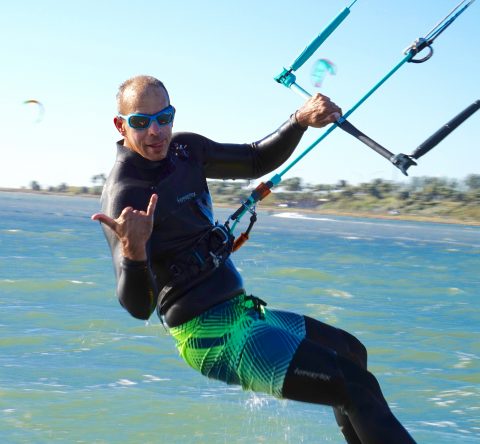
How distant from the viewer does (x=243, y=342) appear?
3.99m

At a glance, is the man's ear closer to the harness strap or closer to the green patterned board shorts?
the harness strap

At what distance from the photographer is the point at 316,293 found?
1666 cm

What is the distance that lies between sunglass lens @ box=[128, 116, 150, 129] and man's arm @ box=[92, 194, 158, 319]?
0.49 meters

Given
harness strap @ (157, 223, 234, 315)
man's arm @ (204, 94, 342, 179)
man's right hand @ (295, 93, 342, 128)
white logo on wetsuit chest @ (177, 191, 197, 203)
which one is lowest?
harness strap @ (157, 223, 234, 315)

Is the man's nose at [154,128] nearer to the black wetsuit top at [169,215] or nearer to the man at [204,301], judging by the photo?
the man at [204,301]

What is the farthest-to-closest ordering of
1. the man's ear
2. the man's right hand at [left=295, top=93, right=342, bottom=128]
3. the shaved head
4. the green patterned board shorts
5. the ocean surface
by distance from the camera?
the ocean surface → the man's right hand at [left=295, top=93, right=342, bottom=128] → the man's ear → the shaved head → the green patterned board shorts

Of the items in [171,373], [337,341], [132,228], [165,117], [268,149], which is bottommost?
[171,373]

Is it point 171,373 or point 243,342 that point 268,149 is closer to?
point 243,342

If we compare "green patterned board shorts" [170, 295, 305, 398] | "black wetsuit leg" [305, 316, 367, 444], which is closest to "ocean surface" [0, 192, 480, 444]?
"green patterned board shorts" [170, 295, 305, 398]

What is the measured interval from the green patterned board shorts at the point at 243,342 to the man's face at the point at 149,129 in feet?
2.48

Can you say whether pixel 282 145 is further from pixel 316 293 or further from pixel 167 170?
pixel 316 293

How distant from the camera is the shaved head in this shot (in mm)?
4020

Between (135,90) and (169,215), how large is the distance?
0.57 meters

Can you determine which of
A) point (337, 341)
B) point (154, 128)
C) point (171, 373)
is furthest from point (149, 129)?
point (171, 373)
